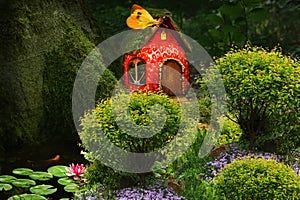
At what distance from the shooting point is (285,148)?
4.00 m

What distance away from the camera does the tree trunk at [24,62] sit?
4.46 meters

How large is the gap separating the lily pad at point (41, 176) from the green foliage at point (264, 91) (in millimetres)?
1653

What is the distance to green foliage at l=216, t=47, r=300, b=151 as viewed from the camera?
11.8 ft

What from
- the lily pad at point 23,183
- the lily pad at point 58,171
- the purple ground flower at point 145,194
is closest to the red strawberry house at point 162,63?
the lily pad at point 58,171

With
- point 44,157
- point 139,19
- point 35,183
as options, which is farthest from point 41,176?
point 139,19

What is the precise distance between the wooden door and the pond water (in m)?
1.06

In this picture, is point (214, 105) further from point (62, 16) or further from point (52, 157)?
point (62, 16)

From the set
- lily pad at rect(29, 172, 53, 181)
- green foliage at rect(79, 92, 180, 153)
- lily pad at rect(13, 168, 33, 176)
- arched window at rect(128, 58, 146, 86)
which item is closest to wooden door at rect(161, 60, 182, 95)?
arched window at rect(128, 58, 146, 86)

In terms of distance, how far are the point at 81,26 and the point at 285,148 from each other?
2.54 m

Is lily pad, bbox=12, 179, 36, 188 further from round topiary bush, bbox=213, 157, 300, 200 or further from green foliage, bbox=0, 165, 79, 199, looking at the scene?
round topiary bush, bbox=213, 157, 300, 200

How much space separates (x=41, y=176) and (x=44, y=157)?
19.2 inches

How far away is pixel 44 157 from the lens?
15.1 feet

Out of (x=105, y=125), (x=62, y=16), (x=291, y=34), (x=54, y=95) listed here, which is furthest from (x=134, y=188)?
(x=291, y=34)

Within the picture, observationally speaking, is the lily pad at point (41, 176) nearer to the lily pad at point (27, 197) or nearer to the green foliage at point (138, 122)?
the lily pad at point (27, 197)
